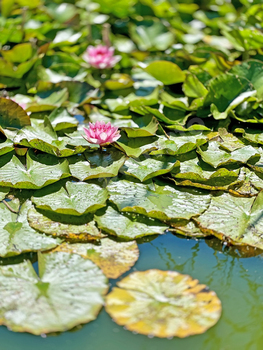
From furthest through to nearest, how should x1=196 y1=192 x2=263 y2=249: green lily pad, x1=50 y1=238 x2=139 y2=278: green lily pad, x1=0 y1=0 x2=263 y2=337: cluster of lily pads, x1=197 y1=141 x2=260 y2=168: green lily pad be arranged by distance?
x1=197 y1=141 x2=260 y2=168: green lily pad, x1=196 y1=192 x2=263 y2=249: green lily pad, x1=50 y1=238 x2=139 y2=278: green lily pad, x1=0 y1=0 x2=263 y2=337: cluster of lily pads

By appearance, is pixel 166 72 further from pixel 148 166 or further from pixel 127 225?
pixel 127 225

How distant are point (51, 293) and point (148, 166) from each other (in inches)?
35.5

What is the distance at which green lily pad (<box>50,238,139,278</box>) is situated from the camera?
1515 millimetres

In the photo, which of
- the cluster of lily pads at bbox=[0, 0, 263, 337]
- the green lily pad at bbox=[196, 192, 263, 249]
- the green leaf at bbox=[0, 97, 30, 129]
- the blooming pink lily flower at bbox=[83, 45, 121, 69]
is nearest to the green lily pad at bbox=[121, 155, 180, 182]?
the cluster of lily pads at bbox=[0, 0, 263, 337]

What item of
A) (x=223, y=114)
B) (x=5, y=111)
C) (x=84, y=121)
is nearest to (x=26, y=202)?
(x=5, y=111)

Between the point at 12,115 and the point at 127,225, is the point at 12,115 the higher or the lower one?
the higher one

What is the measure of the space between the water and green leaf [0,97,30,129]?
46.9 inches

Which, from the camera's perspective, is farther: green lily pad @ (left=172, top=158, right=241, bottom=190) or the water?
green lily pad @ (left=172, top=158, right=241, bottom=190)

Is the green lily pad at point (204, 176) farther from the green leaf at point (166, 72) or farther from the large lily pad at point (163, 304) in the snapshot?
the green leaf at point (166, 72)

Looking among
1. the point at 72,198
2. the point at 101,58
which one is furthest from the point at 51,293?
the point at 101,58

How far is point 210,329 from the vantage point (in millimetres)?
1287

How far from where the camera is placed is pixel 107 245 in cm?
164

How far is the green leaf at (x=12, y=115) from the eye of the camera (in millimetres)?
2266

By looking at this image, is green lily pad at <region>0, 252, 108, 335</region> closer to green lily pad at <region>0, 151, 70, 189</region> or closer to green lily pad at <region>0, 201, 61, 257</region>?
green lily pad at <region>0, 201, 61, 257</region>
